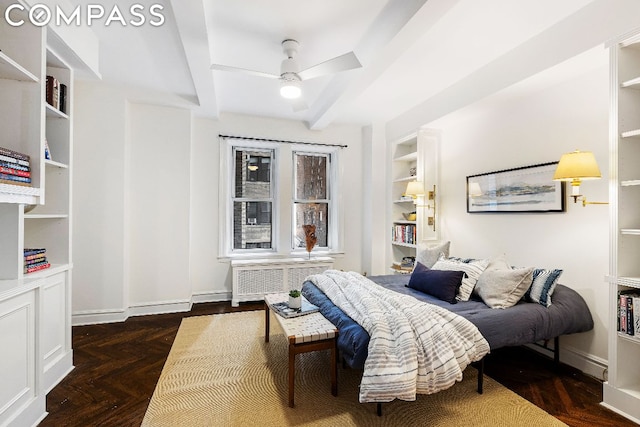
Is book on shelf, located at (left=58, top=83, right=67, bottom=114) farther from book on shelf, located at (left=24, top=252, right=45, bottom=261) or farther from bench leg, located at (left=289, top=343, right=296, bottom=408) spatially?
bench leg, located at (left=289, top=343, right=296, bottom=408)

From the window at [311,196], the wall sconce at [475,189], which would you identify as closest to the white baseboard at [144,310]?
the window at [311,196]

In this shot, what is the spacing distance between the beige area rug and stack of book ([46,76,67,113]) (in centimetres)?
220

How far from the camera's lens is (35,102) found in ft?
6.50

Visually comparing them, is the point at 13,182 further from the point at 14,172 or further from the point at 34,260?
the point at 34,260

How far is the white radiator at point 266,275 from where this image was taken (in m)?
4.34

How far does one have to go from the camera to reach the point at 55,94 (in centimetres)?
237

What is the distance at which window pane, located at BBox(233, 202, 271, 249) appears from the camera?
15.9 feet

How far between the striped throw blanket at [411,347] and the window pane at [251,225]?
286cm

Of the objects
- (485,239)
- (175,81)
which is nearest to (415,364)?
(485,239)

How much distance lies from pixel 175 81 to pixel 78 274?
2.41m

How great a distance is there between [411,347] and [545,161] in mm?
2246

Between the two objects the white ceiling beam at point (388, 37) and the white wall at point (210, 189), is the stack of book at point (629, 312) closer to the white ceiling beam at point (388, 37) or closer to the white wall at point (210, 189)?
the white ceiling beam at point (388, 37)

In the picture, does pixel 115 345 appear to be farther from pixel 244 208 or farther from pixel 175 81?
pixel 175 81

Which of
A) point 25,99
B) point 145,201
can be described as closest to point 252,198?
point 145,201
